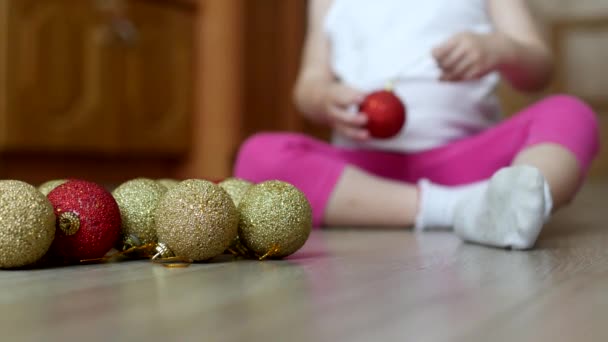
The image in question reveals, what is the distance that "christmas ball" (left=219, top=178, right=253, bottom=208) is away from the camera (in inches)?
30.1

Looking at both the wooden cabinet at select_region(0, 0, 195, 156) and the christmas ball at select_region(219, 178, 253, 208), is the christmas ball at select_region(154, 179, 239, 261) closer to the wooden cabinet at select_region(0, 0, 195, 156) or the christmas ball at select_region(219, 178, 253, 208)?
the christmas ball at select_region(219, 178, 253, 208)

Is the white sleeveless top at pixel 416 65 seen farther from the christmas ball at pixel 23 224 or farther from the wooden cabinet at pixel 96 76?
the wooden cabinet at pixel 96 76

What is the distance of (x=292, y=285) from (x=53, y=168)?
1.92 metres

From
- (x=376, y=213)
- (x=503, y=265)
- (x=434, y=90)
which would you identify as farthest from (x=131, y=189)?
(x=434, y=90)

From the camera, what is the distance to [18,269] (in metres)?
0.65

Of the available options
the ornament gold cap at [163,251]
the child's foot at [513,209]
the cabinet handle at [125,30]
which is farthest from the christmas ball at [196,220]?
the cabinet handle at [125,30]

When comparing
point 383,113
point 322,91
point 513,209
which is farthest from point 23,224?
point 322,91

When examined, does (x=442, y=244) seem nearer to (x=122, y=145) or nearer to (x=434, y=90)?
(x=434, y=90)

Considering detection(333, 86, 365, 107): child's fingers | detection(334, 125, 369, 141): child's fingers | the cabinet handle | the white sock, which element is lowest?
the white sock

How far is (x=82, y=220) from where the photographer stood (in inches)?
26.3

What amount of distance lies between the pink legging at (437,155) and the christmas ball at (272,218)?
1.54ft

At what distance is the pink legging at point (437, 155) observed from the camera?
1097 mm

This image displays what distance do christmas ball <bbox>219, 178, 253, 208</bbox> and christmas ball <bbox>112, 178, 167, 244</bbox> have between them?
75 millimetres

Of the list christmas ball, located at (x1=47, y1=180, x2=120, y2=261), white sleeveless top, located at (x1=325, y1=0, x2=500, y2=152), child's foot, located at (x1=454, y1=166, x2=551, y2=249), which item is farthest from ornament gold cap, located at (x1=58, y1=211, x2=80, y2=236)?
white sleeveless top, located at (x1=325, y1=0, x2=500, y2=152)
